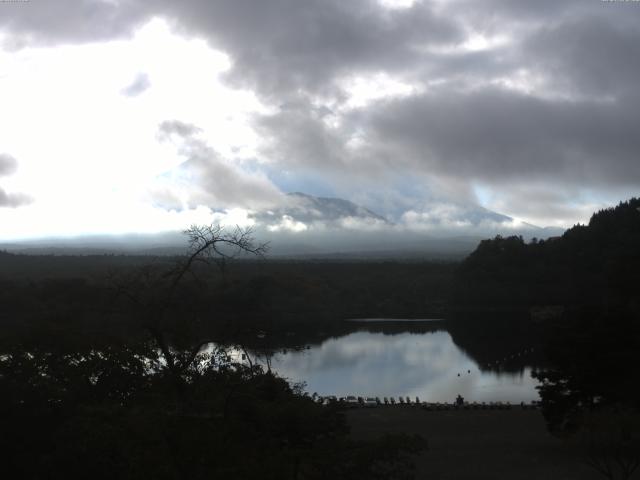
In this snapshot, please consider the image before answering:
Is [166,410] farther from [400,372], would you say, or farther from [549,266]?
[549,266]

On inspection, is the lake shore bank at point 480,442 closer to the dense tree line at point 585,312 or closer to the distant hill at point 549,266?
the dense tree line at point 585,312

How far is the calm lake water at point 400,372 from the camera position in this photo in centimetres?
2025

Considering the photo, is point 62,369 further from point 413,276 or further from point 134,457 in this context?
point 413,276

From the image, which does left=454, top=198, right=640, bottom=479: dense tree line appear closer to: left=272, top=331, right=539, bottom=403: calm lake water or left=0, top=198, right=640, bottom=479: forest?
left=0, top=198, right=640, bottom=479: forest

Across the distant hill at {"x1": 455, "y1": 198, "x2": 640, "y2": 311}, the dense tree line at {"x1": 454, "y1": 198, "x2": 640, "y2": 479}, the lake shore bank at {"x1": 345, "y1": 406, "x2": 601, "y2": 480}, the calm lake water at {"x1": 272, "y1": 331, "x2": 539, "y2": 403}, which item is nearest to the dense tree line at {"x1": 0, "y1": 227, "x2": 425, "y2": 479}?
the dense tree line at {"x1": 454, "y1": 198, "x2": 640, "y2": 479}

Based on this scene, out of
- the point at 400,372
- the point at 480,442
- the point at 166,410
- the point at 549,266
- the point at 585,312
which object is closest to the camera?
the point at 166,410

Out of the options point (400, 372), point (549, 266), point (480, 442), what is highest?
point (549, 266)

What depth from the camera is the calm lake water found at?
20.2 m

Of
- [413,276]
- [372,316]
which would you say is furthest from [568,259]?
[372,316]

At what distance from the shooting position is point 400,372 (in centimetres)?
2397

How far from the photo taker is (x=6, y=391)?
638cm

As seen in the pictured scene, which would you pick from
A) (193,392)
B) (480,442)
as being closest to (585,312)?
(480,442)

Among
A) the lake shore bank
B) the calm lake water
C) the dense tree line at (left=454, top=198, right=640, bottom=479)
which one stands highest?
the dense tree line at (left=454, top=198, right=640, bottom=479)

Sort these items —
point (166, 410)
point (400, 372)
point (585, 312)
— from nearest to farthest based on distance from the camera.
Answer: point (166, 410) → point (585, 312) → point (400, 372)
